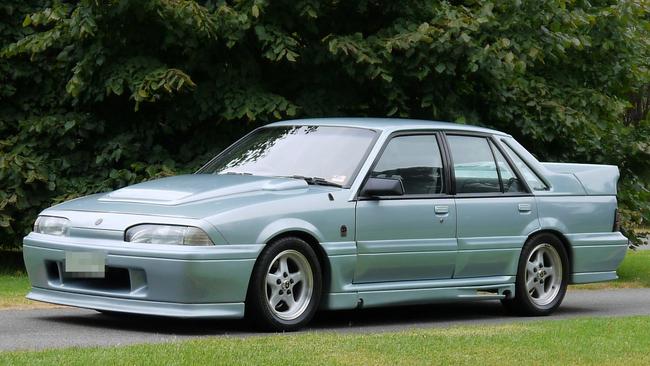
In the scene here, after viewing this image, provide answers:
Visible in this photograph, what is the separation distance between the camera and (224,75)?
14.4m

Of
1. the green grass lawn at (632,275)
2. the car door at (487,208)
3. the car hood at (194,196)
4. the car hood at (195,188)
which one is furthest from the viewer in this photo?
the green grass lawn at (632,275)

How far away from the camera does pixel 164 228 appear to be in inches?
332

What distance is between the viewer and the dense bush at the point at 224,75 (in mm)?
13859

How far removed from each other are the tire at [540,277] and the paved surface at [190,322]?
14cm

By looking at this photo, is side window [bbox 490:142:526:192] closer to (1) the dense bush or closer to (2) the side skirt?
(2) the side skirt

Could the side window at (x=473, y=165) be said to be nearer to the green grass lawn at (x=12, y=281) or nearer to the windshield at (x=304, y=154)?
the windshield at (x=304, y=154)

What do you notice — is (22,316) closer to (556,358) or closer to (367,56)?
(556,358)

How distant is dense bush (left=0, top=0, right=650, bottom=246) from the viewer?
1386 centimetres

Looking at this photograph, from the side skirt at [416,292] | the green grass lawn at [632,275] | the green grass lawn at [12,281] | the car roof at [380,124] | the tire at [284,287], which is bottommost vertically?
the green grass lawn at [632,275]

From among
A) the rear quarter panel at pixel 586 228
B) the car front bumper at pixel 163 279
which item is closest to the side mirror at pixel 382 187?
the car front bumper at pixel 163 279

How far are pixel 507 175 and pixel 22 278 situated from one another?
20.2 ft

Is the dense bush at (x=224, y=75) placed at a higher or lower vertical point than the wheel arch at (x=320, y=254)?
higher

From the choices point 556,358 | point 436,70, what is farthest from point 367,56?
point 556,358

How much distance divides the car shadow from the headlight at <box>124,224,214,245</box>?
671mm
